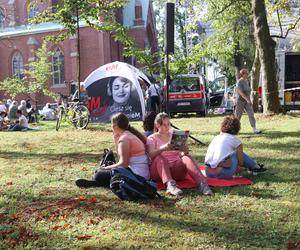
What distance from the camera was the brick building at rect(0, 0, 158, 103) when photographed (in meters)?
42.5

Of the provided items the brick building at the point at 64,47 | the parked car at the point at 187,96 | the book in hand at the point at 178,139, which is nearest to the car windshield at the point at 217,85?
the parked car at the point at 187,96

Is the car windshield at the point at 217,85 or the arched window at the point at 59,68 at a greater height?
the arched window at the point at 59,68

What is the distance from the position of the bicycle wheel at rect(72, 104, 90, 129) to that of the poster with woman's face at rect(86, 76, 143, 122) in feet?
13.9

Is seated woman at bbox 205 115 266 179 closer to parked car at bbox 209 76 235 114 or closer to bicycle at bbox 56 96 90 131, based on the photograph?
bicycle at bbox 56 96 90 131

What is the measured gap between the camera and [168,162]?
243 inches

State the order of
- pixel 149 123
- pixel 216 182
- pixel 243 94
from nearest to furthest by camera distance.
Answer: pixel 216 182
pixel 149 123
pixel 243 94

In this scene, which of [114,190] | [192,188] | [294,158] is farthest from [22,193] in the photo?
[294,158]

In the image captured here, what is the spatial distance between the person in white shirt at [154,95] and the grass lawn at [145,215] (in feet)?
34.9

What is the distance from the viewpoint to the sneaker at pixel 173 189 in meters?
5.58

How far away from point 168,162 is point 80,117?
375 inches

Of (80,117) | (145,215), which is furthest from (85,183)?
(80,117)

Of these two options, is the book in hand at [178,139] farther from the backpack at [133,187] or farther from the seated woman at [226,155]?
the backpack at [133,187]

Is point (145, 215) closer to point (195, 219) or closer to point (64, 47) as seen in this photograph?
point (195, 219)

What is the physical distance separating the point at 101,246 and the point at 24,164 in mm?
5098
